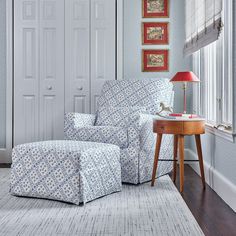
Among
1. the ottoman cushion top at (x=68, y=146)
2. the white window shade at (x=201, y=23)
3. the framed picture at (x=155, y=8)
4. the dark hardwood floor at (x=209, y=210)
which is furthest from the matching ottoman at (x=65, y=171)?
the framed picture at (x=155, y=8)

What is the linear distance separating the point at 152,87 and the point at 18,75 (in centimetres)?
175

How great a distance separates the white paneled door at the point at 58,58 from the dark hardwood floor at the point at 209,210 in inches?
71.3

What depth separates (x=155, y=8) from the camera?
5.20 m

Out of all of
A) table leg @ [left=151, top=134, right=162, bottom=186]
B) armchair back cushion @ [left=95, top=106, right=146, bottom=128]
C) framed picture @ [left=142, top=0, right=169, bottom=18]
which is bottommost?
table leg @ [left=151, top=134, right=162, bottom=186]

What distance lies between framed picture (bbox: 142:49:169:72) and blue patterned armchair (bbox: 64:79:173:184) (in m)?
0.76

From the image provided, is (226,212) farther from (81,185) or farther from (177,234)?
(81,185)

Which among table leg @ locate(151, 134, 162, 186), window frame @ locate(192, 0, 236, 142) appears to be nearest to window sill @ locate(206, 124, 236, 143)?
window frame @ locate(192, 0, 236, 142)

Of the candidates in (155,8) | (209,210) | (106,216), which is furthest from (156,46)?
(106,216)

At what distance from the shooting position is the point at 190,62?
517 centimetres

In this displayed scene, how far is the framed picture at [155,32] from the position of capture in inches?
205

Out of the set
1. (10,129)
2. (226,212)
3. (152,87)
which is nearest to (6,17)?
(10,129)

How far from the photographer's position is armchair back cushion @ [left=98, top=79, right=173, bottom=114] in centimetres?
436

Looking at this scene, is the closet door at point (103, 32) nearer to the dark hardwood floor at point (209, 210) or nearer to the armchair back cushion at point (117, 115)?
the armchair back cushion at point (117, 115)

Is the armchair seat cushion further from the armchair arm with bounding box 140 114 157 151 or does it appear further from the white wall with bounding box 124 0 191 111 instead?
the white wall with bounding box 124 0 191 111
